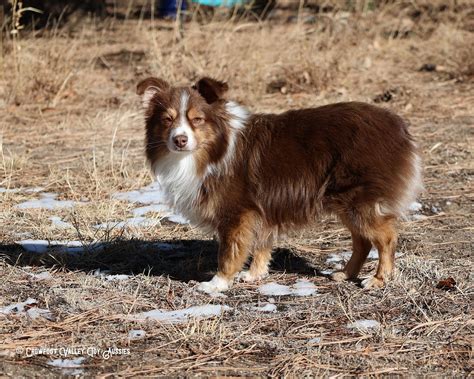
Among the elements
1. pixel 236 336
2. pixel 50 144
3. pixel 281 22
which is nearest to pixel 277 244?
pixel 236 336

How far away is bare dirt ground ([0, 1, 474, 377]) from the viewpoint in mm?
3932

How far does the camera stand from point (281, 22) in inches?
563

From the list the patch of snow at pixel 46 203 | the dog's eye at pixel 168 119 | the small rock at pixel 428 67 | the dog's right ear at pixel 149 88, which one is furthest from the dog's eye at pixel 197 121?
the small rock at pixel 428 67

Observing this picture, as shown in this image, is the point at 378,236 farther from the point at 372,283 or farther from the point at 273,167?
the point at 273,167

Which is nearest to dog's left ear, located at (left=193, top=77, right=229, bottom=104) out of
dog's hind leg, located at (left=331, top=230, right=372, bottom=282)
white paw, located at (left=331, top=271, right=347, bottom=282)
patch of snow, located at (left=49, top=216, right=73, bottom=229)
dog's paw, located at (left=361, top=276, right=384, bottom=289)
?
dog's hind leg, located at (left=331, top=230, right=372, bottom=282)

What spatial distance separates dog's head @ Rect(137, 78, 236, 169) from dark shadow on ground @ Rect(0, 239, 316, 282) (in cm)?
83

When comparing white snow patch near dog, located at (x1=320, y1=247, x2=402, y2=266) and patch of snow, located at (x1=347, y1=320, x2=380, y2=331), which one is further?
white snow patch near dog, located at (x1=320, y1=247, x2=402, y2=266)

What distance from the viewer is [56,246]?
5.77 meters

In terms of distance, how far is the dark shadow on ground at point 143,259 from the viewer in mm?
5332

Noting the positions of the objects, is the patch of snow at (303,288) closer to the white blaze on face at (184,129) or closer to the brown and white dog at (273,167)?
the brown and white dog at (273,167)

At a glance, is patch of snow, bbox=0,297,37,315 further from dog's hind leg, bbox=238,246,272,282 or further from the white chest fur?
dog's hind leg, bbox=238,246,272,282

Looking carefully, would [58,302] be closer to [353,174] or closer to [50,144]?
[353,174]

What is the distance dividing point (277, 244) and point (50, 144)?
4070 mm

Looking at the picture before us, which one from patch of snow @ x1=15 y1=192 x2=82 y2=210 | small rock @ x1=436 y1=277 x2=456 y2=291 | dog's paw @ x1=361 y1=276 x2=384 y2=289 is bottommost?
patch of snow @ x1=15 y1=192 x2=82 y2=210
